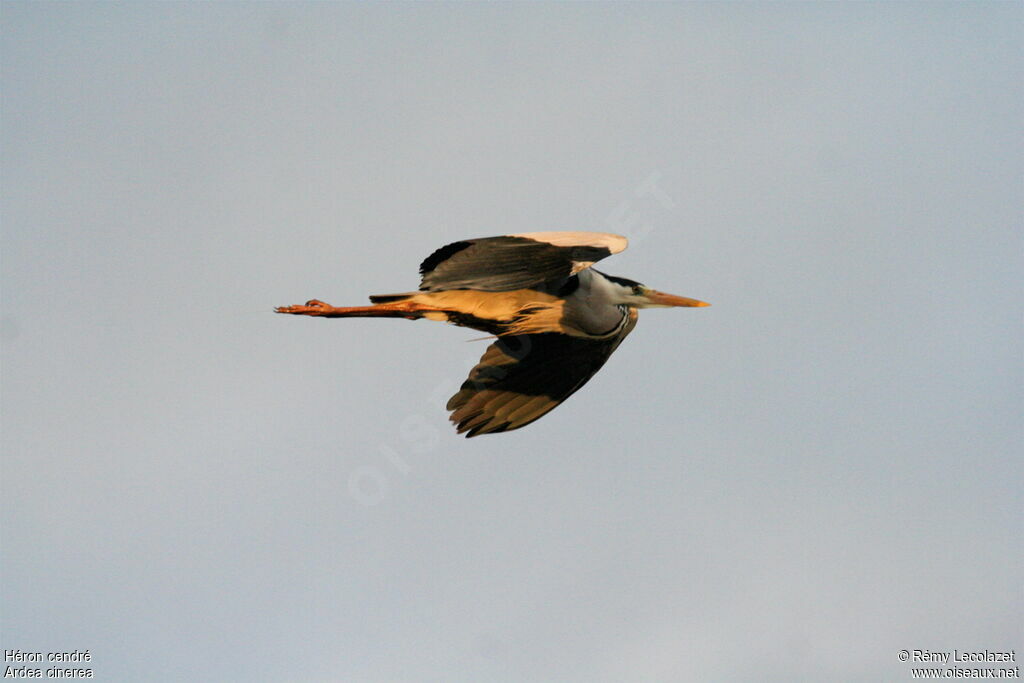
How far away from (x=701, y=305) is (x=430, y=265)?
2435mm

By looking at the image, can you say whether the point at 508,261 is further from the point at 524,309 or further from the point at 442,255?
the point at 524,309

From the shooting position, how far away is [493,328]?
11727 mm

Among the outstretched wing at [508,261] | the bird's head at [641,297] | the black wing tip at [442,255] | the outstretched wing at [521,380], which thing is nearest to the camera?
the outstretched wing at [508,261]

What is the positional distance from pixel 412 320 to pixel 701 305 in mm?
2519

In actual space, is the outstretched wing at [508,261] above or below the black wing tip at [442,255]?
below

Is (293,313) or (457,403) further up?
(293,313)

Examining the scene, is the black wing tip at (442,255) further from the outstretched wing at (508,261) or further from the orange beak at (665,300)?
the orange beak at (665,300)

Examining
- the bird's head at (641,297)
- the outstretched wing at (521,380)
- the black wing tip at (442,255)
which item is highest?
the black wing tip at (442,255)

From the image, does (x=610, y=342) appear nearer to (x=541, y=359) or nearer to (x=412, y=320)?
(x=541, y=359)

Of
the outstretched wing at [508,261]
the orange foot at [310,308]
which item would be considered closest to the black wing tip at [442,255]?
the outstretched wing at [508,261]

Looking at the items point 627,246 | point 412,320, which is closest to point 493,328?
point 412,320

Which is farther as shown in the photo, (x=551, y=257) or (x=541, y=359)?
(x=541, y=359)

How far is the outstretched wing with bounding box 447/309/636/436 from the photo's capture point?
12148 millimetres

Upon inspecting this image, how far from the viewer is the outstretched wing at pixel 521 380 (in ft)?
39.9
